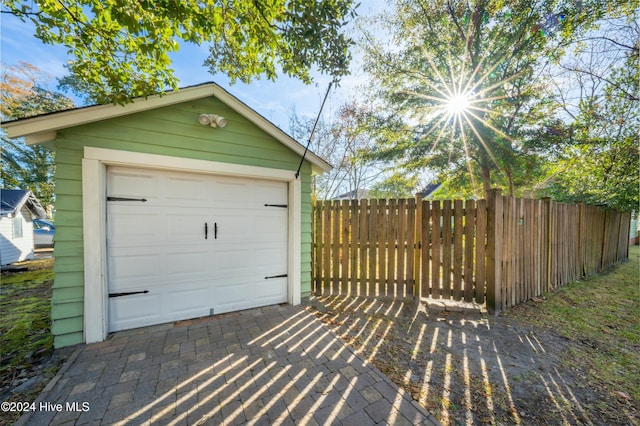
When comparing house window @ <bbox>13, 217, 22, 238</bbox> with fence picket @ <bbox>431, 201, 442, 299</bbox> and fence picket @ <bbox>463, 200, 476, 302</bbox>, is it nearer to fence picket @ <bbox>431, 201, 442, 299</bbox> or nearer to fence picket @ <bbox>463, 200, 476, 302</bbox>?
fence picket @ <bbox>431, 201, 442, 299</bbox>

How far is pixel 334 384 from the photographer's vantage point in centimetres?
202

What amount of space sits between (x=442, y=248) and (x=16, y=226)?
15.6 metres

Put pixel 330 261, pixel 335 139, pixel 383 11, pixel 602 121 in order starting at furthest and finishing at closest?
pixel 335 139, pixel 383 11, pixel 602 121, pixel 330 261

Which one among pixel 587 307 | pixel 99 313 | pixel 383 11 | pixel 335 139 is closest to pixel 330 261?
pixel 99 313

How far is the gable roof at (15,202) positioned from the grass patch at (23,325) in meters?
5.31

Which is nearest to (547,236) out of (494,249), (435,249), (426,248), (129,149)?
(494,249)

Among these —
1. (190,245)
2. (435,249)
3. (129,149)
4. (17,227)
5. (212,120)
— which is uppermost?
(212,120)

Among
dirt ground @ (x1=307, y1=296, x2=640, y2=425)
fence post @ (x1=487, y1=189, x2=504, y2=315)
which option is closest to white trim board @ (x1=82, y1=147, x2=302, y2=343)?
dirt ground @ (x1=307, y1=296, x2=640, y2=425)

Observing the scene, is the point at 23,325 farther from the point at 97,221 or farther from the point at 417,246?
the point at 417,246

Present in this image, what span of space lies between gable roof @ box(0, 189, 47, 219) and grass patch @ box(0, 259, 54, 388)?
5.31 metres

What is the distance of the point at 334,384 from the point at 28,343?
3.75 meters

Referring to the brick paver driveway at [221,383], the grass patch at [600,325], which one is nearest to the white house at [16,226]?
the brick paver driveway at [221,383]

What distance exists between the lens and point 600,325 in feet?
10.5

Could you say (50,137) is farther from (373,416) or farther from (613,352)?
(613,352)
